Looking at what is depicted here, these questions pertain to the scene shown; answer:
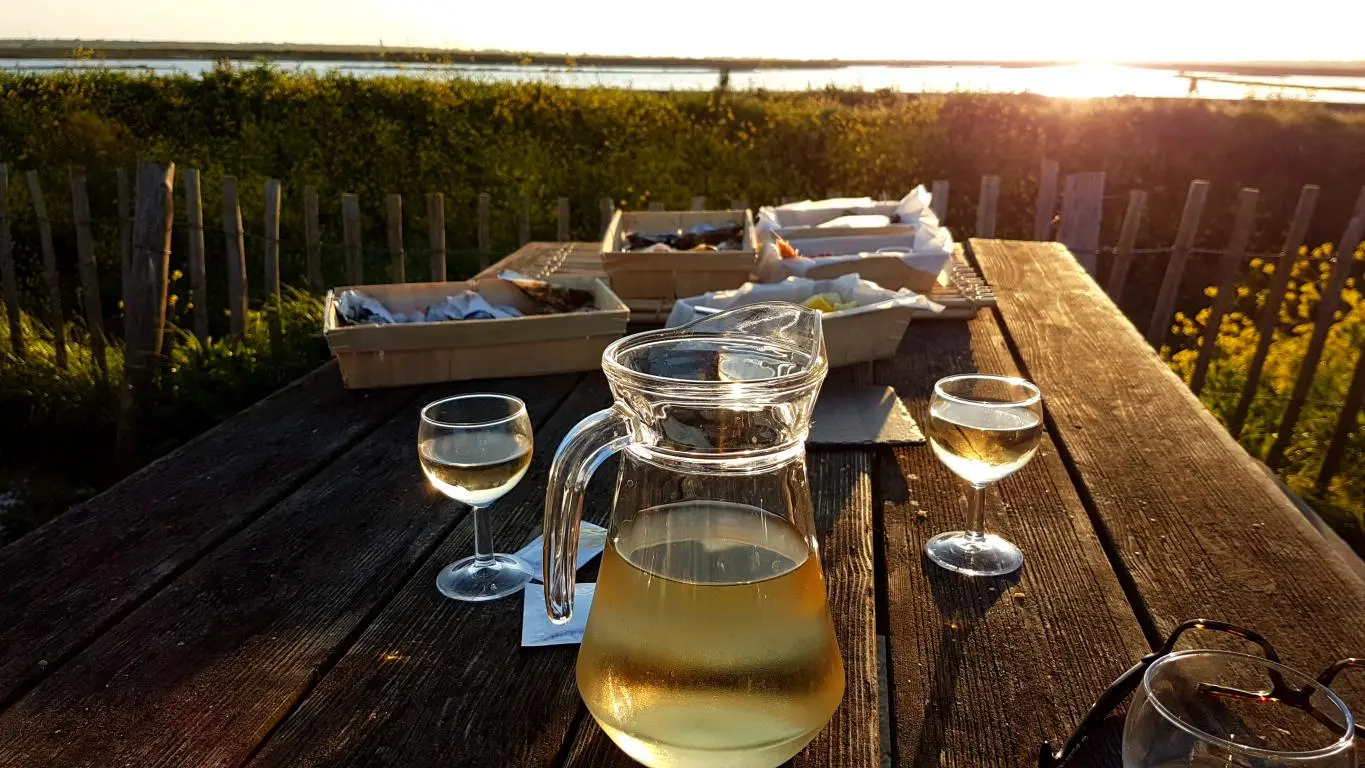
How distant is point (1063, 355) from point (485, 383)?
1354mm

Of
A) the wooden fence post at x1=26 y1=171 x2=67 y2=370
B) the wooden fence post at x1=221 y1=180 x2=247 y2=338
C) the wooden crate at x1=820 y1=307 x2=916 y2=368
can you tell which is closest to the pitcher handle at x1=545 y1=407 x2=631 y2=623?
the wooden crate at x1=820 y1=307 x2=916 y2=368

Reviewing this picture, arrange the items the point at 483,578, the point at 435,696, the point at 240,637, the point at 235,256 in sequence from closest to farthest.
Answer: the point at 435,696 < the point at 240,637 < the point at 483,578 < the point at 235,256

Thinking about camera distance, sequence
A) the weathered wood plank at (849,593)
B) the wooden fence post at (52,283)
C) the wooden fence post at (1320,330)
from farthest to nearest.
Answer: the wooden fence post at (52,283) < the wooden fence post at (1320,330) < the weathered wood plank at (849,593)

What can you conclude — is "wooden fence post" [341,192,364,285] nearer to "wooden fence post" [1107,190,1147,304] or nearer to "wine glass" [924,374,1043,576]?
"wooden fence post" [1107,190,1147,304]

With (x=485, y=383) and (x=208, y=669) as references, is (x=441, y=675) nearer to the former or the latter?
(x=208, y=669)

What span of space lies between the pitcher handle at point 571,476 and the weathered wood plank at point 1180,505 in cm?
74

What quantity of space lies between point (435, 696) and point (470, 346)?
1.10 metres

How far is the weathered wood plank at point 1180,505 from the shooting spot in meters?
1.14

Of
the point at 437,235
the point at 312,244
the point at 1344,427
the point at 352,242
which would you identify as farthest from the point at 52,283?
the point at 1344,427

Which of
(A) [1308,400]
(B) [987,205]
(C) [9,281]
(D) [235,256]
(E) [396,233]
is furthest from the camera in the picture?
(C) [9,281]

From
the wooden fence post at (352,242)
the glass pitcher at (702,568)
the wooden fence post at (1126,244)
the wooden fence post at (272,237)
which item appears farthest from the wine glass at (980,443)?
the wooden fence post at (272,237)

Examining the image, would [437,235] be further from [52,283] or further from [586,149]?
[586,149]

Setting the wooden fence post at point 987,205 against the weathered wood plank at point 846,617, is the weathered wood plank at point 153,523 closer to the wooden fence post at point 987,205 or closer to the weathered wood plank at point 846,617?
the weathered wood plank at point 846,617

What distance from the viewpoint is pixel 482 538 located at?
121 cm
